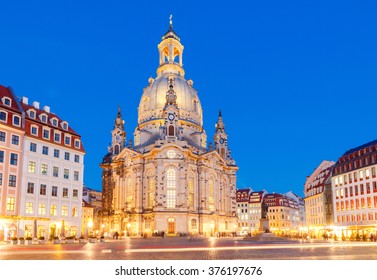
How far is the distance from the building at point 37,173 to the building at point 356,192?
49.5 metres

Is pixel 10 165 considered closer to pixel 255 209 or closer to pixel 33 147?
pixel 33 147

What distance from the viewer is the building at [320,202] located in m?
101

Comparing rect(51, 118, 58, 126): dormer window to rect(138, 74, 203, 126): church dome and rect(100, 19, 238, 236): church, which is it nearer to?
rect(100, 19, 238, 236): church

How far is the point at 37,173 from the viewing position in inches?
2370

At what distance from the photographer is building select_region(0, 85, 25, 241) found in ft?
180

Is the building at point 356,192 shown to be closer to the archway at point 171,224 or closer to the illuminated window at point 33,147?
the archway at point 171,224

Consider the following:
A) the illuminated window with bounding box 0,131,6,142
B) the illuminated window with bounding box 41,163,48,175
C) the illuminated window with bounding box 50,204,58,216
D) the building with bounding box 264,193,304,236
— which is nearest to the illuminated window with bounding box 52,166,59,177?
the illuminated window with bounding box 41,163,48,175

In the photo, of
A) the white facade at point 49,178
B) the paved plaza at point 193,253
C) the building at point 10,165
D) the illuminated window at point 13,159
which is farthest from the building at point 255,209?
the paved plaza at point 193,253

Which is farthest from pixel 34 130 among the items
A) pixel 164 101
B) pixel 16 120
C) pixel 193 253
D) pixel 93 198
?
pixel 93 198

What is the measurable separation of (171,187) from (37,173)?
1493 inches

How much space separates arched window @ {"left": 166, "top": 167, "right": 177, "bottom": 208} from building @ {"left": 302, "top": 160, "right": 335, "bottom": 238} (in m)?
34.7

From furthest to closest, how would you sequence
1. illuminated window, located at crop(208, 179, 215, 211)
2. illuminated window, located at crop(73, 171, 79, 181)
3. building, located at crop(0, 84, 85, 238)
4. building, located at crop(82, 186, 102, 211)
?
building, located at crop(82, 186, 102, 211) < illuminated window, located at crop(208, 179, 215, 211) < illuminated window, located at crop(73, 171, 79, 181) < building, located at crop(0, 84, 85, 238)

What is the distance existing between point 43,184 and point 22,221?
6.41 m

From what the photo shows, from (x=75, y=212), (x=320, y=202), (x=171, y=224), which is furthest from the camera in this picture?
(x=320, y=202)
